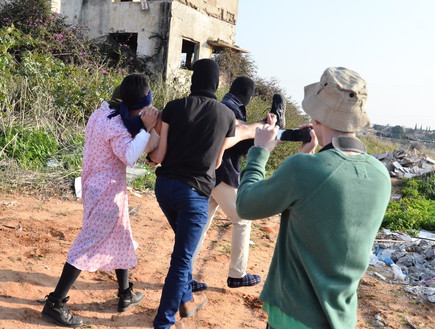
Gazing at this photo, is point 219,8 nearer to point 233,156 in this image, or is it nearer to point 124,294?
point 233,156

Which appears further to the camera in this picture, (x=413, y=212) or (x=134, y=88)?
(x=413, y=212)

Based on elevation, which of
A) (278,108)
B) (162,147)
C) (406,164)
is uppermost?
(278,108)

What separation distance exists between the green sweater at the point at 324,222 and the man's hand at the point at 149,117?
5.50ft

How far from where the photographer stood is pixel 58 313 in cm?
348

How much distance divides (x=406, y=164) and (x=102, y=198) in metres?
19.3

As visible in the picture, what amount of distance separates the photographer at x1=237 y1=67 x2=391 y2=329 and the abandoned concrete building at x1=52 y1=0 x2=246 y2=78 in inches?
627

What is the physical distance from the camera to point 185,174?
11.1ft

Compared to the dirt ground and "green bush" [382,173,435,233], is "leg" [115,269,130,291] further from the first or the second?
"green bush" [382,173,435,233]

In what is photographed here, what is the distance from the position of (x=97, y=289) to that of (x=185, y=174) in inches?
66.2

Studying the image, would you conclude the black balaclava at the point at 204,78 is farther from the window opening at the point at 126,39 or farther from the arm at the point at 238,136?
the window opening at the point at 126,39

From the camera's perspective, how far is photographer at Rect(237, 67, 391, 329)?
6.00 ft

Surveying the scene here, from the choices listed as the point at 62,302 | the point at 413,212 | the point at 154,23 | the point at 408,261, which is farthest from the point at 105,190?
the point at 154,23

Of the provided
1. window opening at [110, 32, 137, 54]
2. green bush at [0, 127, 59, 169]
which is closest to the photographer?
green bush at [0, 127, 59, 169]

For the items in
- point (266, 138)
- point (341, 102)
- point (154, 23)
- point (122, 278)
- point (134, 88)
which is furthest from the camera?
point (154, 23)
